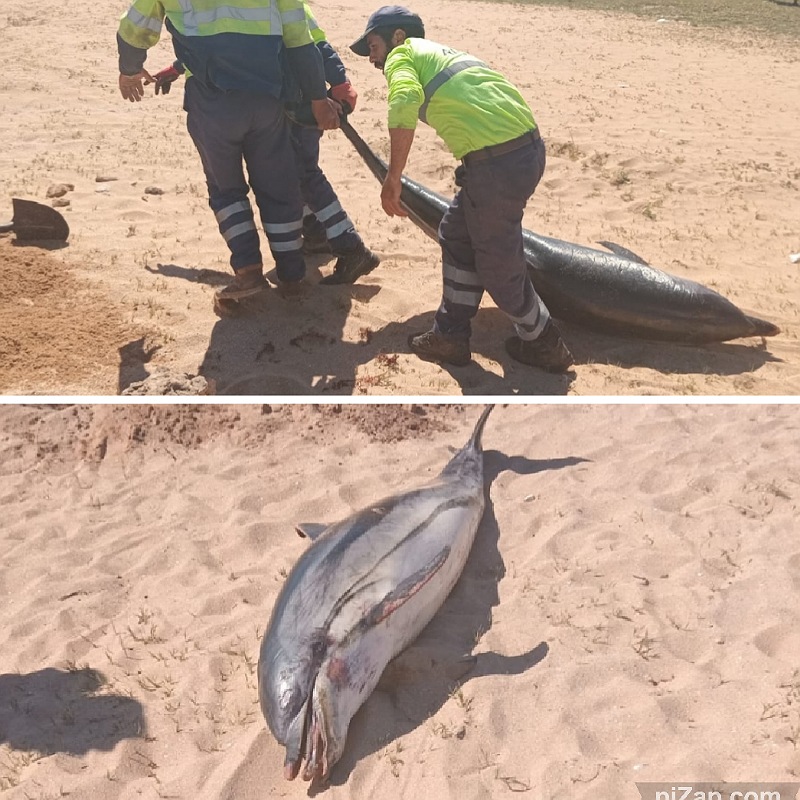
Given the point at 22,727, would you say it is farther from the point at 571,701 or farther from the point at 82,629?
the point at 571,701

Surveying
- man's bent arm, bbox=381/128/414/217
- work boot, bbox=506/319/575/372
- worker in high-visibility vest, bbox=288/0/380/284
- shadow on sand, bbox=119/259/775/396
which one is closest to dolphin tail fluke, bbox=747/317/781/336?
shadow on sand, bbox=119/259/775/396

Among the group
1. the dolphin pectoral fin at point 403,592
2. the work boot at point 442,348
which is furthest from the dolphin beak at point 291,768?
the work boot at point 442,348

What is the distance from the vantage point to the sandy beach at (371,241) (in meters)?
5.62

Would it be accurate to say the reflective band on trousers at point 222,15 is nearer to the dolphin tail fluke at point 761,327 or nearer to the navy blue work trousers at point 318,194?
the navy blue work trousers at point 318,194

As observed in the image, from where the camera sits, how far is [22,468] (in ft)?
21.6

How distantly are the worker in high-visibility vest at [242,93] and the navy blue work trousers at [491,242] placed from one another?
3.51 feet

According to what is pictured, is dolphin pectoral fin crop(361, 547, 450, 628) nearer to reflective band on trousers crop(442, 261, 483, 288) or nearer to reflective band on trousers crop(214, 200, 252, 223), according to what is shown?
reflective band on trousers crop(442, 261, 483, 288)

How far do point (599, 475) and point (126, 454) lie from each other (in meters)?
3.42

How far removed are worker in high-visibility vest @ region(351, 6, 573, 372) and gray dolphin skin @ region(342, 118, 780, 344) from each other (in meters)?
0.64

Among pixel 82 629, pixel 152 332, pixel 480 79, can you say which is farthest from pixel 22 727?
pixel 480 79

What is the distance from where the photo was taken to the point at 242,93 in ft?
17.3

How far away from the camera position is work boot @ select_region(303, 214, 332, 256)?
7.00 metres

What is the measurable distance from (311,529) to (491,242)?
1.98m

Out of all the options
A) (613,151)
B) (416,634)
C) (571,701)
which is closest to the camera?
(571,701)
